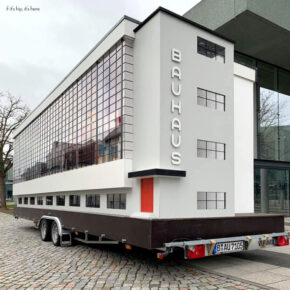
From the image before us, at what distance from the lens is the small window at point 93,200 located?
928 cm

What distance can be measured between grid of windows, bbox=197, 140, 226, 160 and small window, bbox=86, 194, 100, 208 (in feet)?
11.0

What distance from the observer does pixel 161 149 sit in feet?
23.0

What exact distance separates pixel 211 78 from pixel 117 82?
245 cm

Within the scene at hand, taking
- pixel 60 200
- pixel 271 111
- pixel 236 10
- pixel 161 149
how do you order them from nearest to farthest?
1. pixel 161 149
2. pixel 60 200
3. pixel 236 10
4. pixel 271 111

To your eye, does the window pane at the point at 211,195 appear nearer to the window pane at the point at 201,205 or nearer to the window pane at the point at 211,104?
the window pane at the point at 201,205

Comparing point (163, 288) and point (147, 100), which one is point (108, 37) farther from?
point (163, 288)

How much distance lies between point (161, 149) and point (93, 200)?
3535 millimetres

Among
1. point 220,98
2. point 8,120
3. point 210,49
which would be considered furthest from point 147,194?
point 8,120

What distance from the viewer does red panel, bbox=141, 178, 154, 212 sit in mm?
7074

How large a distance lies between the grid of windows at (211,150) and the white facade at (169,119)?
13cm

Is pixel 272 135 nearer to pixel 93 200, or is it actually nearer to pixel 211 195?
pixel 211 195

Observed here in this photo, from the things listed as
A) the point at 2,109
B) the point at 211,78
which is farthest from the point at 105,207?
the point at 2,109

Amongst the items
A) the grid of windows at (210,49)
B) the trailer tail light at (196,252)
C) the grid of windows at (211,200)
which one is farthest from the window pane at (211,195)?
the grid of windows at (210,49)

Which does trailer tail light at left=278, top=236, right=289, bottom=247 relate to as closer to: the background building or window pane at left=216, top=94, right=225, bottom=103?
window pane at left=216, top=94, right=225, bottom=103
